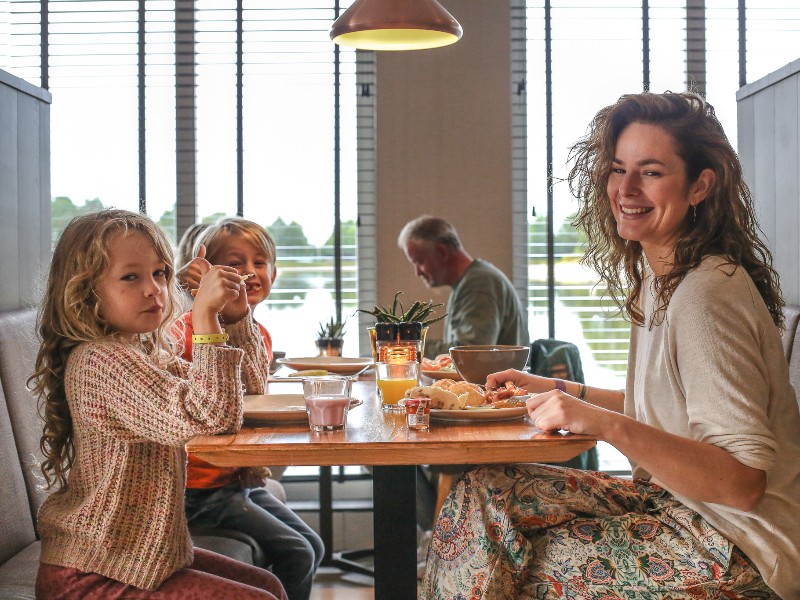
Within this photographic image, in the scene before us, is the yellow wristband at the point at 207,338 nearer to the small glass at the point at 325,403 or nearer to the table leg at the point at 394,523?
the small glass at the point at 325,403

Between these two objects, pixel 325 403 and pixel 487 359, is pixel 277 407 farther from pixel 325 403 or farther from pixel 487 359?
pixel 487 359

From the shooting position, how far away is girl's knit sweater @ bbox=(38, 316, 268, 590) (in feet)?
5.48

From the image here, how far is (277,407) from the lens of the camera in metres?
1.92

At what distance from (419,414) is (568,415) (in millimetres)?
279

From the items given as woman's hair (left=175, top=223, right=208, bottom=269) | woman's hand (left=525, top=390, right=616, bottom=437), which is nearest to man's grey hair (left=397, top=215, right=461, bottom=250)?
woman's hair (left=175, top=223, right=208, bottom=269)

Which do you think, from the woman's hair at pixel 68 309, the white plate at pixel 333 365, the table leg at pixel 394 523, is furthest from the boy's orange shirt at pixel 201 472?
the table leg at pixel 394 523

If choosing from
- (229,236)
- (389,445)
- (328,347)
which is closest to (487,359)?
(389,445)

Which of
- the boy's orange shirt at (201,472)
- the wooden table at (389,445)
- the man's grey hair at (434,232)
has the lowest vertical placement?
the boy's orange shirt at (201,472)

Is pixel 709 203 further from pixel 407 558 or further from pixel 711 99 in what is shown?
pixel 711 99

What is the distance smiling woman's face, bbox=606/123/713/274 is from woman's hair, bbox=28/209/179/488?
2.98ft

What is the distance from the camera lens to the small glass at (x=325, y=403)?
1.69 meters

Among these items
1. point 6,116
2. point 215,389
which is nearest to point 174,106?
point 6,116

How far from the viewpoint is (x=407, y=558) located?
1.89 m

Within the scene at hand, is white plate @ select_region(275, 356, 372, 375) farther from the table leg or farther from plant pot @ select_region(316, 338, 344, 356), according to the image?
the table leg
